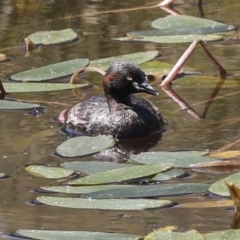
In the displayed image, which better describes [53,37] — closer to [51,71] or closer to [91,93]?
[51,71]

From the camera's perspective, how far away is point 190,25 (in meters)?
8.85

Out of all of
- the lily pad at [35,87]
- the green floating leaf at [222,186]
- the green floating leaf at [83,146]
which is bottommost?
the lily pad at [35,87]

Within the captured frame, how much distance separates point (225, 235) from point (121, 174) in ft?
3.47

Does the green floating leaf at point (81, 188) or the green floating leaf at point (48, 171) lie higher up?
the green floating leaf at point (81, 188)

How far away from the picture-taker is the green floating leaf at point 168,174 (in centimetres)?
538

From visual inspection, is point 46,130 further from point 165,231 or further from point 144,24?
point 144,24

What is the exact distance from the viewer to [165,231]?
4.45 m

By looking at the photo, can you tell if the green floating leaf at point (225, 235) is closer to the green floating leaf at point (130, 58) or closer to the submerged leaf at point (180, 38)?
the green floating leaf at point (130, 58)

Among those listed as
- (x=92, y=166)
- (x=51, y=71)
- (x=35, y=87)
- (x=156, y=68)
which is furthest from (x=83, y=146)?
(x=156, y=68)

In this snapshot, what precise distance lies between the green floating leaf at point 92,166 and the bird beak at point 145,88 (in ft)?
4.03

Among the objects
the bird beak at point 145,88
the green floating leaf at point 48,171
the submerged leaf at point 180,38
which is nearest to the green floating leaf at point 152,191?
the green floating leaf at point 48,171

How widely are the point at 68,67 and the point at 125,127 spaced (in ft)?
3.81

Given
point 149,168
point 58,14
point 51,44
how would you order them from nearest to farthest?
point 149,168 → point 51,44 → point 58,14

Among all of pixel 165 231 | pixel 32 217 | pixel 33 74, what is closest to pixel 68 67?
pixel 33 74
